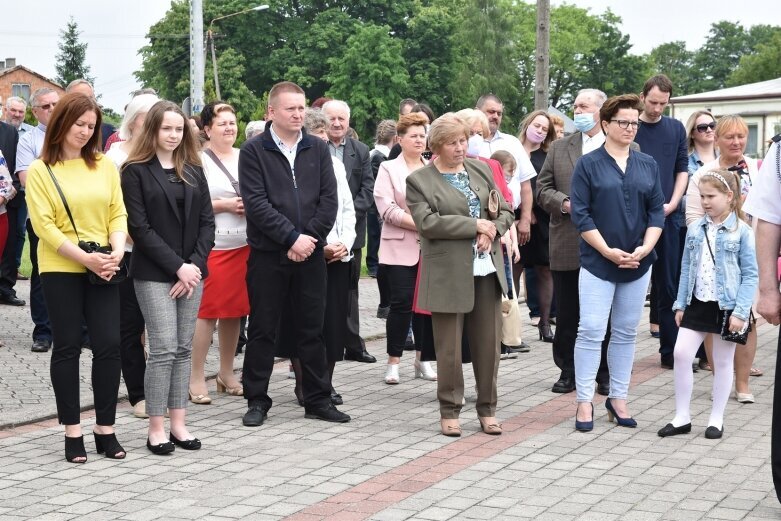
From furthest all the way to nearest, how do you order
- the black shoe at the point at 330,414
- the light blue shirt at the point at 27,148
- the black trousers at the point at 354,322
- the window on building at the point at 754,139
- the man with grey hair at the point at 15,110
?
the window on building at the point at 754,139 < the man with grey hair at the point at 15,110 < the light blue shirt at the point at 27,148 < the black trousers at the point at 354,322 < the black shoe at the point at 330,414

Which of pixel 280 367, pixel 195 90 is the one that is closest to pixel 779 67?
pixel 195 90

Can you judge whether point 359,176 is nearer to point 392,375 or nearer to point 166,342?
point 392,375

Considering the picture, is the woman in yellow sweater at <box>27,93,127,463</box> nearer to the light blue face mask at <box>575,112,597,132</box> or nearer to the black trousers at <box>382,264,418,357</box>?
the black trousers at <box>382,264,418,357</box>

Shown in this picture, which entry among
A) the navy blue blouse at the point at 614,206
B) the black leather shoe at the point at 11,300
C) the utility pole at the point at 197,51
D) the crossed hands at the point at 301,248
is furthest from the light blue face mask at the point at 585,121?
the utility pole at the point at 197,51

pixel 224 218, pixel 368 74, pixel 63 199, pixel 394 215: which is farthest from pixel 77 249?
pixel 368 74

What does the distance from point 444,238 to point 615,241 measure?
1.10 m

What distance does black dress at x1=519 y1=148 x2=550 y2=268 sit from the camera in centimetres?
1146

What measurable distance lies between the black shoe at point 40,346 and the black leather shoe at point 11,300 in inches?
131

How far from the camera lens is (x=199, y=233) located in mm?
7277

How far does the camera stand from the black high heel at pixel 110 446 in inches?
268

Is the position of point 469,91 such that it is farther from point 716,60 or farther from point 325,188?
point 325,188

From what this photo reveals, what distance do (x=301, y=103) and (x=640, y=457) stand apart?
3.00 m

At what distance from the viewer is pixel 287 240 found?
7625 millimetres

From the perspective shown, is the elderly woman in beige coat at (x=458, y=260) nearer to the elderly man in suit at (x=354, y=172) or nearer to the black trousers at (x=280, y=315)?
the black trousers at (x=280, y=315)
